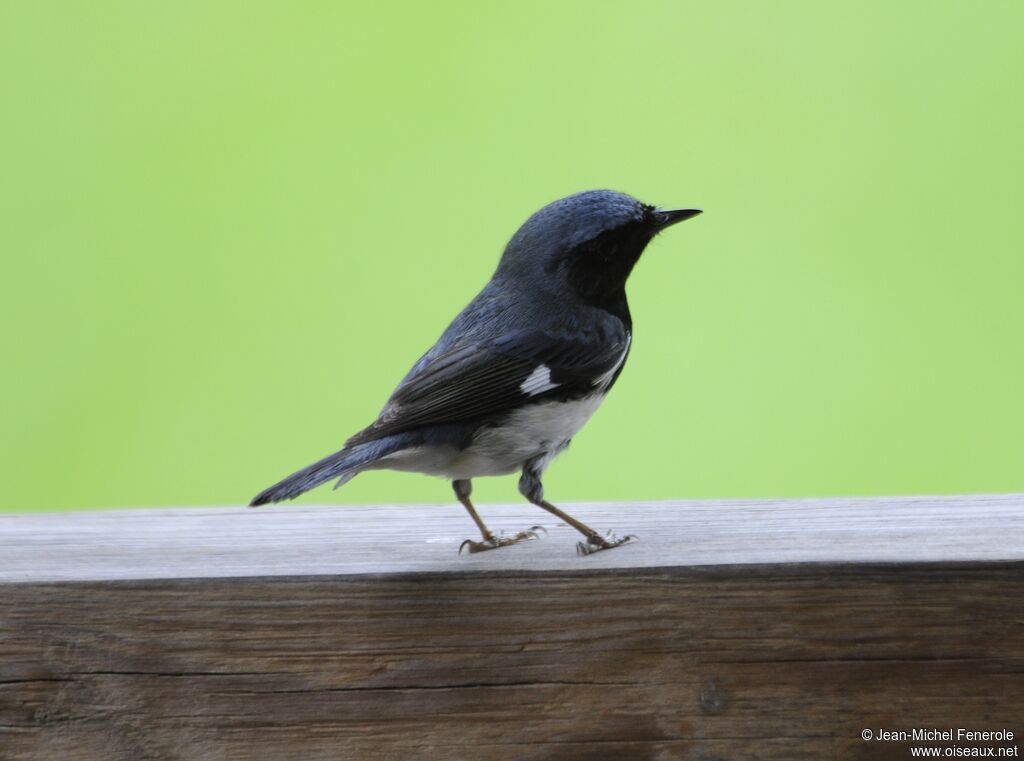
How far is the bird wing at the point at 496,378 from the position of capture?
2721 mm

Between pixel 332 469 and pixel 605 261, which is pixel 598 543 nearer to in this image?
pixel 332 469

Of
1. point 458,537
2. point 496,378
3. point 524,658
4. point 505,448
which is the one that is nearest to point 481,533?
point 458,537

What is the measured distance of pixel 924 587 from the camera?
6.70 feet

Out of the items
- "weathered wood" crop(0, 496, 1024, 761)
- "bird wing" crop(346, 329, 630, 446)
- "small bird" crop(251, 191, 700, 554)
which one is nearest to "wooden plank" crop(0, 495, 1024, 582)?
"weathered wood" crop(0, 496, 1024, 761)

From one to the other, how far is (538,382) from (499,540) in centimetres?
39

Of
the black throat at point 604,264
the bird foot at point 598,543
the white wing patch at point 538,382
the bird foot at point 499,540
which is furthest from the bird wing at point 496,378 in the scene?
the bird foot at point 598,543

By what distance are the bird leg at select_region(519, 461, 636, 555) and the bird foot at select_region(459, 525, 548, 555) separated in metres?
0.06

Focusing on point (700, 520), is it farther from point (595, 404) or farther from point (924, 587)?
point (924, 587)

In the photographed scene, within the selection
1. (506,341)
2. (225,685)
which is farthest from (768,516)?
(225,685)

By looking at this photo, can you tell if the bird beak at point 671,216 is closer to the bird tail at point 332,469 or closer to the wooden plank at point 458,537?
the wooden plank at point 458,537

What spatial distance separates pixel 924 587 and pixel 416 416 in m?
1.14

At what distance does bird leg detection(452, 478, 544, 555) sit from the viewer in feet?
8.29

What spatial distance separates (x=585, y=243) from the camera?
3.04m

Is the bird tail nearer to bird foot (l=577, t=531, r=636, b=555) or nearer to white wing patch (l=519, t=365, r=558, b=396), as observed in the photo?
white wing patch (l=519, t=365, r=558, b=396)
